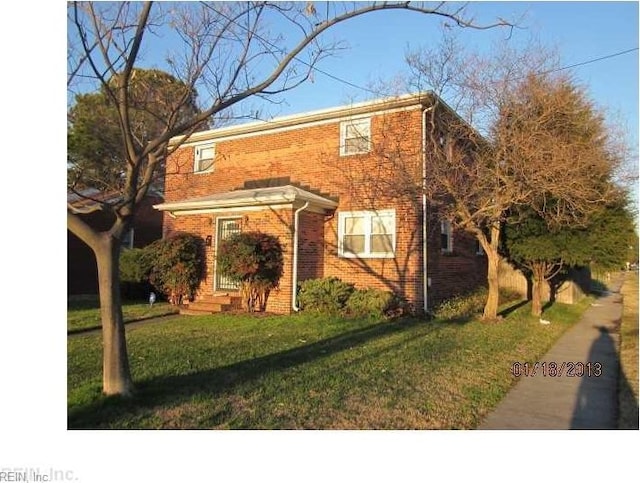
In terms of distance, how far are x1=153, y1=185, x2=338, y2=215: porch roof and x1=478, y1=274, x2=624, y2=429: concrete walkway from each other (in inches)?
251

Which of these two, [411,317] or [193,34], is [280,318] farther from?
[193,34]

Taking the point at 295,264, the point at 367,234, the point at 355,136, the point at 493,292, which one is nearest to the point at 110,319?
the point at 295,264

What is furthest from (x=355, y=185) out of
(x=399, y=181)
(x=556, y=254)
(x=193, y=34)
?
(x=193, y=34)

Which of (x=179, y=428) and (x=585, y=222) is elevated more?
(x=585, y=222)

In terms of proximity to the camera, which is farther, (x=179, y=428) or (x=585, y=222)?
(x=585, y=222)

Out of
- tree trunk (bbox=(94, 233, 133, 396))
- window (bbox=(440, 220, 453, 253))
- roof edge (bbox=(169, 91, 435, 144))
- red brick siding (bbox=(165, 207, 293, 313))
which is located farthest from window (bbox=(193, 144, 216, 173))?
tree trunk (bbox=(94, 233, 133, 396))

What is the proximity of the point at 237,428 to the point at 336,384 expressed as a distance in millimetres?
1676

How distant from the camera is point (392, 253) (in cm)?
1243
